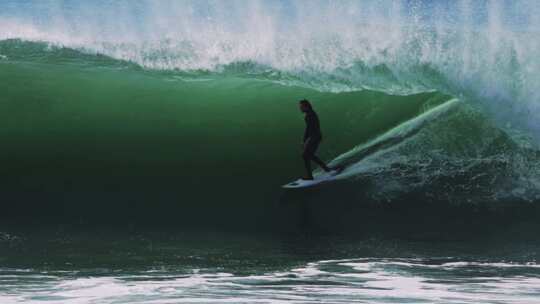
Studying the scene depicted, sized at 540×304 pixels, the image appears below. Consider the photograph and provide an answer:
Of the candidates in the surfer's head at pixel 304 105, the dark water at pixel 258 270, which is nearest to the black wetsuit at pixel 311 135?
the surfer's head at pixel 304 105

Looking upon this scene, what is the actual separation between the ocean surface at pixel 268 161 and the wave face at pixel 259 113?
0.03 metres

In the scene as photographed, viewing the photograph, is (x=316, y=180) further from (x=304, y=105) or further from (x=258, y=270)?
(x=258, y=270)

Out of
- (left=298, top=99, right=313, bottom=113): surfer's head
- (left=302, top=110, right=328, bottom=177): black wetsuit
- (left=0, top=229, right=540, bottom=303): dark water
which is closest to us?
(left=0, top=229, right=540, bottom=303): dark water

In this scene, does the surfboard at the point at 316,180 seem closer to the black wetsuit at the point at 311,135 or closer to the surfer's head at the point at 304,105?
the black wetsuit at the point at 311,135

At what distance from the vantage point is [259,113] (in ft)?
43.2

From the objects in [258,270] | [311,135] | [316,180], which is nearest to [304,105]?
[311,135]

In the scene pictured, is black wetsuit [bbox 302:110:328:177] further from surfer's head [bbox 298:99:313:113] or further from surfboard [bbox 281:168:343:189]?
surfboard [bbox 281:168:343:189]

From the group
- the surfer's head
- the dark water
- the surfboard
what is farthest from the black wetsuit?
the dark water

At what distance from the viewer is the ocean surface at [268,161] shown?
27.2ft

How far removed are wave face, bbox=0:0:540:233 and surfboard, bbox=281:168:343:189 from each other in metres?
0.16

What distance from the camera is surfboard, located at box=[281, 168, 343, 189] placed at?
35.6 feet

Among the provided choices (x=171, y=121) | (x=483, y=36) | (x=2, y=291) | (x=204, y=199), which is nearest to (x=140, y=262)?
(x=2, y=291)

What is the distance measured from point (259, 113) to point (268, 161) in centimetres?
114

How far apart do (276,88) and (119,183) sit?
3.12m
